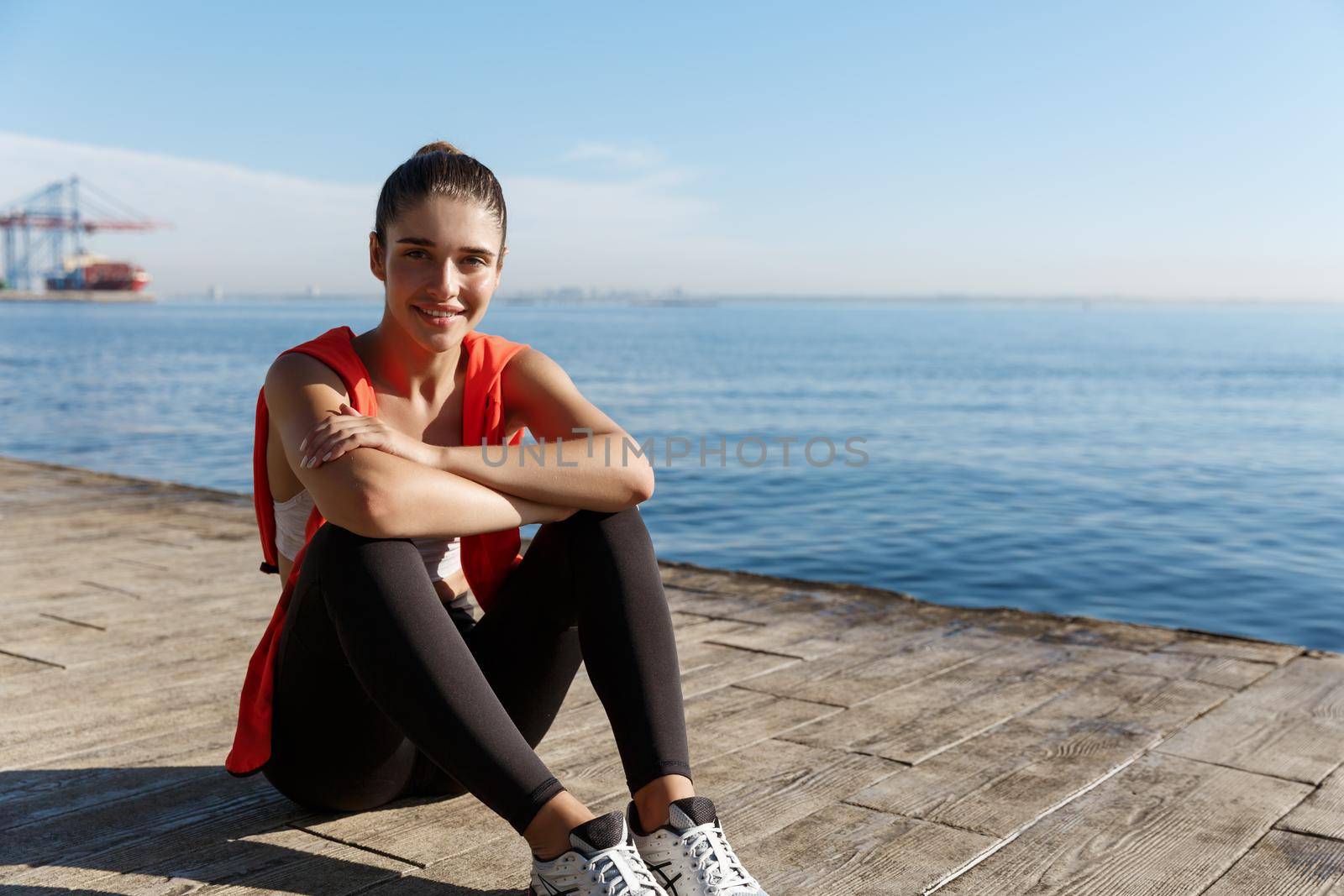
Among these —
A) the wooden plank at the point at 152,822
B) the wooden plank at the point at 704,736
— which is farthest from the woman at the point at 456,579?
the wooden plank at the point at 704,736

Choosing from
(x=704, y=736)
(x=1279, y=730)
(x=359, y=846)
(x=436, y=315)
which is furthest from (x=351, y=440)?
(x=1279, y=730)

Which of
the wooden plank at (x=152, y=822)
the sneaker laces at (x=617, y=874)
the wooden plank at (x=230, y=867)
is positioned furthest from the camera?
the wooden plank at (x=152, y=822)

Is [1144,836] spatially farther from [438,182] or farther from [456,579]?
[438,182]

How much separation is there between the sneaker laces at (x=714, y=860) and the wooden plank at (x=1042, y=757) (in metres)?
0.51

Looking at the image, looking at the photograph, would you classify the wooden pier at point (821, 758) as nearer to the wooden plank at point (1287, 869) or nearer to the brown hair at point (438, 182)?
the wooden plank at point (1287, 869)

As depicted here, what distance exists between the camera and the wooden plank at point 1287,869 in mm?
1631

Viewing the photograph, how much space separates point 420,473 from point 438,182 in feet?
1.53

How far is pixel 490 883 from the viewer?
1620 mm

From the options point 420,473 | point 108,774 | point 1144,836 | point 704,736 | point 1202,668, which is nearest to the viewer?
point 420,473

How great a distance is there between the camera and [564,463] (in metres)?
1.67

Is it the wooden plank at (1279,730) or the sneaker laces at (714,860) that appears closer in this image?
the sneaker laces at (714,860)

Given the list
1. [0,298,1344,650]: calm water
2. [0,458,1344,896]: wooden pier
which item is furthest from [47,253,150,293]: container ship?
[0,458,1344,896]: wooden pier

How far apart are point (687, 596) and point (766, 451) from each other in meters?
9.26

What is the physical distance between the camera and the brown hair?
67.8 inches
